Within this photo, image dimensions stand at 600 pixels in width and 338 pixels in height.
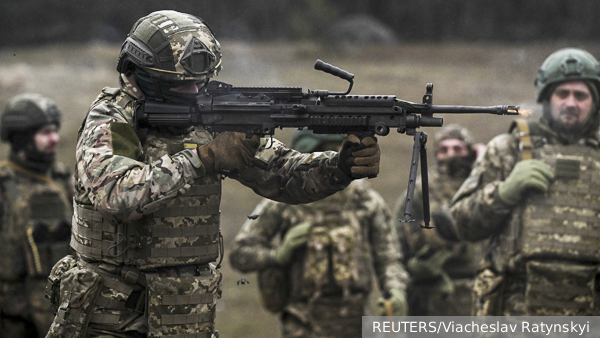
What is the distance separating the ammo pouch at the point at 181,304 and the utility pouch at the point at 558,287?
96.5 inches

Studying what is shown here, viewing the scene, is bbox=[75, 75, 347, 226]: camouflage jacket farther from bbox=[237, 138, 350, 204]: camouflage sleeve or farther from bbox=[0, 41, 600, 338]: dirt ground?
bbox=[0, 41, 600, 338]: dirt ground

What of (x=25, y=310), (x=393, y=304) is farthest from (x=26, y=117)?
(x=393, y=304)

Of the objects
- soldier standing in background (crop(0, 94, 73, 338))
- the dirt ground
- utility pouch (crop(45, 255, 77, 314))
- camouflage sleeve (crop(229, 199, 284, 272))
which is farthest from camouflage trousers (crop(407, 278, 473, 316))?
the dirt ground

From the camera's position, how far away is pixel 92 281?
4.01 metres

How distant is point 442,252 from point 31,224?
3.84 metres

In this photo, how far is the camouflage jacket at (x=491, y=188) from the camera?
5621 mm

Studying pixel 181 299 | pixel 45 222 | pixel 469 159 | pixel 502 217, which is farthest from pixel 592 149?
pixel 45 222

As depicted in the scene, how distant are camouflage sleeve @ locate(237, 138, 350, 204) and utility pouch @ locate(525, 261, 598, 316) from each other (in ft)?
6.63

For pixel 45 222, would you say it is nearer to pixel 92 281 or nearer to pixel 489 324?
pixel 92 281

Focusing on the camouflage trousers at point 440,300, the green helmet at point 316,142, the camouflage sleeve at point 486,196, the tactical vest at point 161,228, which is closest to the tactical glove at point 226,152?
the tactical vest at point 161,228

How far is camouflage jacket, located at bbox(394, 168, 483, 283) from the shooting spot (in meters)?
7.68

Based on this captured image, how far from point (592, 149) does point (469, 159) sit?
2.24 m

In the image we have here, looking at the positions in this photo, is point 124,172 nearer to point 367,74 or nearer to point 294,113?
point 294,113

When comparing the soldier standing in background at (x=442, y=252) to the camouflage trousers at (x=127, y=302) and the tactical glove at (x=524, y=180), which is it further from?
the camouflage trousers at (x=127, y=302)
